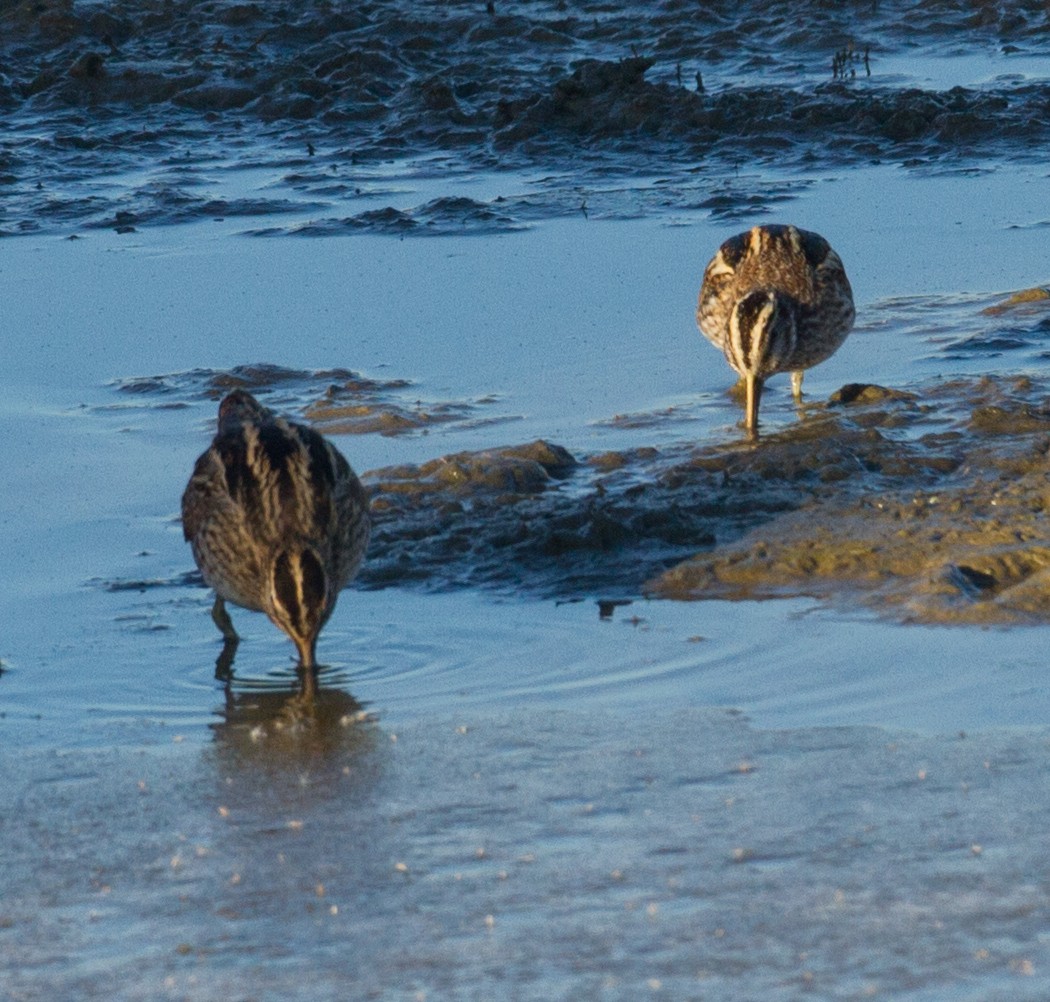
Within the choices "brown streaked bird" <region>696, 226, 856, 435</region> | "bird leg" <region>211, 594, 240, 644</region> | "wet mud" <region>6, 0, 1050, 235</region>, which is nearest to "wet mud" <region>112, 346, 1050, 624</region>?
"brown streaked bird" <region>696, 226, 856, 435</region>

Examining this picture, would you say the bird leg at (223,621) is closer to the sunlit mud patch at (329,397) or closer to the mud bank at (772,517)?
the mud bank at (772,517)

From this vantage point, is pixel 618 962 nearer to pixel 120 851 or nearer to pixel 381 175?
pixel 120 851

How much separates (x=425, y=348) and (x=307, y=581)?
15.7 feet

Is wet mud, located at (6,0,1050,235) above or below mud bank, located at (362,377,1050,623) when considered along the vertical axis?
above

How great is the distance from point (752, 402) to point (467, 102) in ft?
29.4


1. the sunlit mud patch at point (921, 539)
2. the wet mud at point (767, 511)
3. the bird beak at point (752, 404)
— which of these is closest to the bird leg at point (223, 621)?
the wet mud at point (767, 511)

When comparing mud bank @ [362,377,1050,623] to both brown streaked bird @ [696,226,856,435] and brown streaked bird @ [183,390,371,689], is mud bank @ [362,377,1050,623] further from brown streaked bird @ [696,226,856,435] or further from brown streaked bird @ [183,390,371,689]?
brown streaked bird @ [183,390,371,689]

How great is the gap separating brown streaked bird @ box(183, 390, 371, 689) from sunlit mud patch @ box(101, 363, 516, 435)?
2.65 metres

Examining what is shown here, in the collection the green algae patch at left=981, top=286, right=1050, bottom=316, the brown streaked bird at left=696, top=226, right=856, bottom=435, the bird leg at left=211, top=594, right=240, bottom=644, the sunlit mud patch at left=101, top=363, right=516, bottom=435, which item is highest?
the brown streaked bird at left=696, top=226, right=856, bottom=435

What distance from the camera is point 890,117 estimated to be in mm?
16828

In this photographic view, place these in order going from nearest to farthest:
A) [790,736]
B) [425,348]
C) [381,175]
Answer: [790,736] < [425,348] < [381,175]

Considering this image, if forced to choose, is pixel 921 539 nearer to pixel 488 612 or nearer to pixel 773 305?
pixel 488 612

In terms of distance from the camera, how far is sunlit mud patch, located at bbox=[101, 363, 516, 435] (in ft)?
33.7

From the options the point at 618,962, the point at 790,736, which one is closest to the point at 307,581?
the point at 790,736
